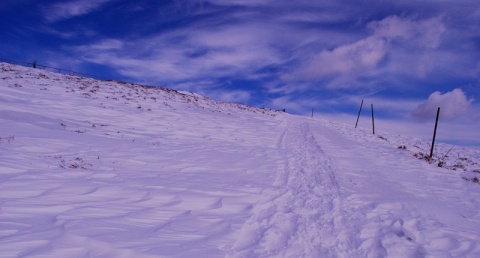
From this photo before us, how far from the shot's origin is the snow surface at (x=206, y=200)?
171 inches

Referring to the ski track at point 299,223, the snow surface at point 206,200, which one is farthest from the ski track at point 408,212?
the ski track at point 299,223

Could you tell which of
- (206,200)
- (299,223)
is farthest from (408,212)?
(206,200)

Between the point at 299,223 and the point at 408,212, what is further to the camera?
the point at 408,212

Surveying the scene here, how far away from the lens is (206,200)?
6445 mm

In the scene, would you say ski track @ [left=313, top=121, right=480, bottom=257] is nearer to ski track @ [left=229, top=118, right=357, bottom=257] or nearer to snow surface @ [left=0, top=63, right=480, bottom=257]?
snow surface @ [left=0, top=63, right=480, bottom=257]

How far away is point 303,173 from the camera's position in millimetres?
9508

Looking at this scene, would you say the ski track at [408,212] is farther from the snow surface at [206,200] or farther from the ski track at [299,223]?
the ski track at [299,223]

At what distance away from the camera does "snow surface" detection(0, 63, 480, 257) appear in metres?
4.34

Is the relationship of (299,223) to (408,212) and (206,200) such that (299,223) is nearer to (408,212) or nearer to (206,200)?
(206,200)

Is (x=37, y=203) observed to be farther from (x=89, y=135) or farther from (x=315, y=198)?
(x=89, y=135)

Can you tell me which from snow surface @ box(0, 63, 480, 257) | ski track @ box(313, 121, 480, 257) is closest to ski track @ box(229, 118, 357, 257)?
snow surface @ box(0, 63, 480, 257)

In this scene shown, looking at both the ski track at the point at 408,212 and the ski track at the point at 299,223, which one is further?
the ski track at the point at 408,212

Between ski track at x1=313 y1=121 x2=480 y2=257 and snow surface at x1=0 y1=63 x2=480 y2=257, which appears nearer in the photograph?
snow surface at x1=0 y1=63 x2=480 y2=257

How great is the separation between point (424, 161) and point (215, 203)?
1194 cm
